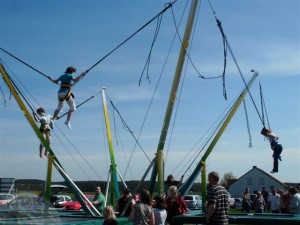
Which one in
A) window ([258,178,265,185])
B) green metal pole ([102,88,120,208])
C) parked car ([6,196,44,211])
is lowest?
parked car ([6,196,44,211])

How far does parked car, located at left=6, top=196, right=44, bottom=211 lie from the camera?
4.70 metres

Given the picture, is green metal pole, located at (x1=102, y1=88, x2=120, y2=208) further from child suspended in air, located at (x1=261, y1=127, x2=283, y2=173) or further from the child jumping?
child suspended in air, located at (x1=261, y1=127, x2=283, y2=173)

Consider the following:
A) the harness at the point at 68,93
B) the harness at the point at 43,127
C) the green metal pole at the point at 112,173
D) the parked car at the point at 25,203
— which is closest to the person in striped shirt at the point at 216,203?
the parked car at the point at 25,203

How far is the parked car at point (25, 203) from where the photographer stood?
470 cm

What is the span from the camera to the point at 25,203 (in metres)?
4.81

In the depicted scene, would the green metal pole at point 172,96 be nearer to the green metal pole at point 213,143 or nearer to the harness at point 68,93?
the green metal pole at point 213,143

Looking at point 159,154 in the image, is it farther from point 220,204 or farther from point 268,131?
point 220,204

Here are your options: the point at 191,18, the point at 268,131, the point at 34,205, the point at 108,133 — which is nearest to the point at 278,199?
the point at 268,131

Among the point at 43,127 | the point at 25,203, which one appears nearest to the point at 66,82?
the point at 43,127

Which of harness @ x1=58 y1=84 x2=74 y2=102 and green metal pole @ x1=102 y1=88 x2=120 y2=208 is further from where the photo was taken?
green metal pole @ x1=102 y1=88 x2=120 y2=208

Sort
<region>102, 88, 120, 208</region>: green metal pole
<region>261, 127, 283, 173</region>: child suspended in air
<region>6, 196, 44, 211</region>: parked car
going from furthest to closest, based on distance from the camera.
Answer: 1. <region>102, 88, 120, 208</region>: green metal pole
2. <region>261, 127, 283, 173</region>: child suspended in air
3. <region>6, 196, 44, 211</region>: parked car

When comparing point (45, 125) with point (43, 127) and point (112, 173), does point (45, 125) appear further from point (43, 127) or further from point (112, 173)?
point (112, 173)

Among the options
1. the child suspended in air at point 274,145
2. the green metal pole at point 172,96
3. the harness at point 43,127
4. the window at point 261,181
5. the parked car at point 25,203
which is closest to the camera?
the parked car at point 25,203

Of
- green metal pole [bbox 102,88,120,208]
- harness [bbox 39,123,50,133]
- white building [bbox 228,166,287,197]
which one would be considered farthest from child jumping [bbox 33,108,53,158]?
white building [bbox 228,166,287,197]
